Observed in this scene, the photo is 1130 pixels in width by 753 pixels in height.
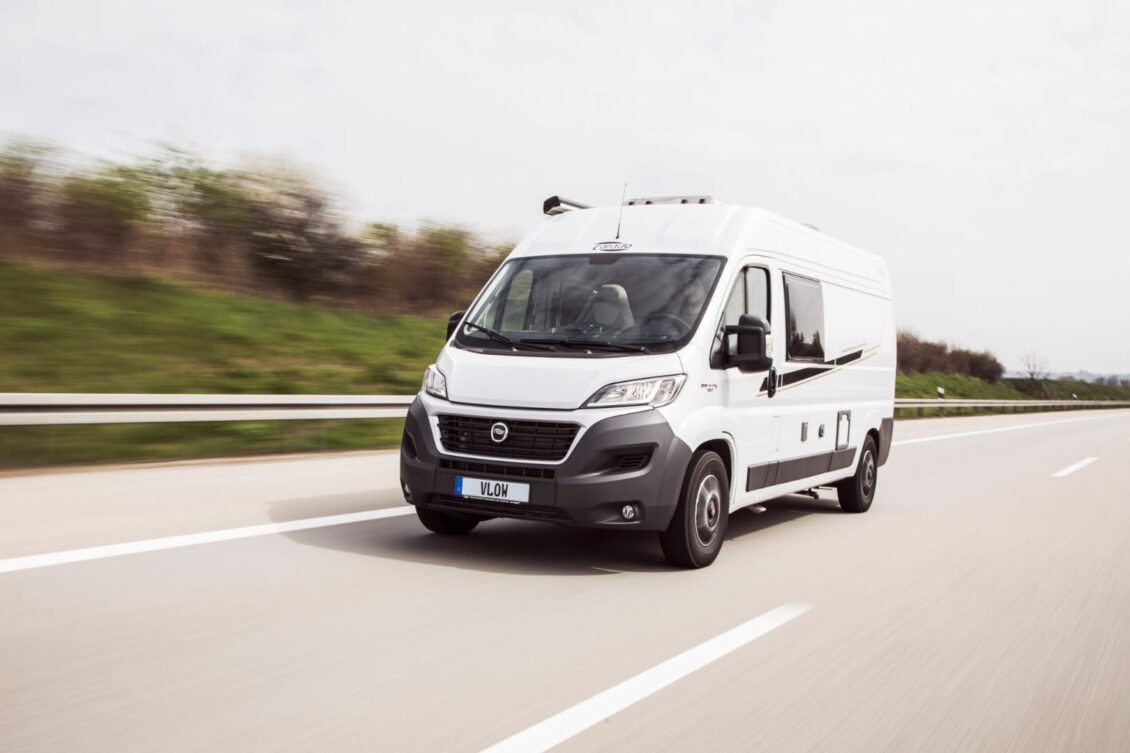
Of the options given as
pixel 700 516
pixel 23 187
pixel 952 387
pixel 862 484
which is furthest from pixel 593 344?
pixel 952 387

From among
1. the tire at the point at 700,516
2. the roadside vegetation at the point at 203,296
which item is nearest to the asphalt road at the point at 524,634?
the tire at the point at 700,516

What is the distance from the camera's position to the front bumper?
6285 mm

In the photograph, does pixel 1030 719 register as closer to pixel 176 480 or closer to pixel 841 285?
pixel 841 285

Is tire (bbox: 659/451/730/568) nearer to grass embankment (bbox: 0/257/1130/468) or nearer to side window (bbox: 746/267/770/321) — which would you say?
side window (bbox: 746/267/770/321)

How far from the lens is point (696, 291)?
23.3ft

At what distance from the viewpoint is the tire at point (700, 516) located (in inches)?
261

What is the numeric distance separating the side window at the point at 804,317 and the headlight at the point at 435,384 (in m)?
2.67

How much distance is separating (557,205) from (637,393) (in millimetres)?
2424

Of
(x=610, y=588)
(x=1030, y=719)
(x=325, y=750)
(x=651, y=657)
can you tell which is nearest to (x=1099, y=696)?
(x=1030, y=719)

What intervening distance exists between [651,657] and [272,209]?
16.0 meters

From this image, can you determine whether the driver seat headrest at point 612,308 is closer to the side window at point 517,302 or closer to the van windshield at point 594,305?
the van windshield at point 594,305

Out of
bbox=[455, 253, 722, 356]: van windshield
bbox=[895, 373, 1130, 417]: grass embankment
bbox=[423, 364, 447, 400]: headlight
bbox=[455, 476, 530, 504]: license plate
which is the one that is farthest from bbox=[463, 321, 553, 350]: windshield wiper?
bbox=[895, 373, 1130, 417]: grass embankment

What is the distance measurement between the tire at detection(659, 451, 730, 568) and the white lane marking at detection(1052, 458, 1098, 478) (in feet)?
30.1

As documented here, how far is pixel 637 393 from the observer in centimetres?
642
